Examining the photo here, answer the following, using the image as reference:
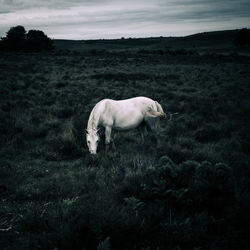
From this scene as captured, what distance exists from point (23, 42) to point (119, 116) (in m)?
64.3

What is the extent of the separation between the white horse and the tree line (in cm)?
6226

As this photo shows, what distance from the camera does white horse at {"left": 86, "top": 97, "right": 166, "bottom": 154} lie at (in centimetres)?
563

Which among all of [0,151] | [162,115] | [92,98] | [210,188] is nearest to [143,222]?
[210,188]

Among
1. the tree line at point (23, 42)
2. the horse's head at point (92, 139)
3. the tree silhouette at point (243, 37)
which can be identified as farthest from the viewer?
the tree silhouette at point (243, 37)

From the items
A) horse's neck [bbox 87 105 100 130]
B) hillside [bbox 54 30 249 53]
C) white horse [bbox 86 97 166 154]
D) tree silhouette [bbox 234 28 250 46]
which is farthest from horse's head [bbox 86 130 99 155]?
tree silhouette [bbox 234 28 250 46]

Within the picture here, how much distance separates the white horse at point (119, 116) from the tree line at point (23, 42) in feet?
204

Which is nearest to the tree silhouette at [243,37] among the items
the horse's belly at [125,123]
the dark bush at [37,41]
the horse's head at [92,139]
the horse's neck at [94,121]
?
the dark bush at [37,41]

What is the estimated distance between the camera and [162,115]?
6.58 meters

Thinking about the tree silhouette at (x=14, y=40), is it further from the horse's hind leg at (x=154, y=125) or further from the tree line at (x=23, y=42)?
the horse's hind leg at (x=154, y=125)

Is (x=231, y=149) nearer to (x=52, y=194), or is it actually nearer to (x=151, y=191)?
(x=151, y=191)

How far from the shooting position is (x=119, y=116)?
601cm

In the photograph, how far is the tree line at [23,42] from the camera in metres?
60.0

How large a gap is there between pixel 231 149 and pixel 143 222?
4288 millimetres

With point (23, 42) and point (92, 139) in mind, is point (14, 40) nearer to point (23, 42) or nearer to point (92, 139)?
point (23, 42)
